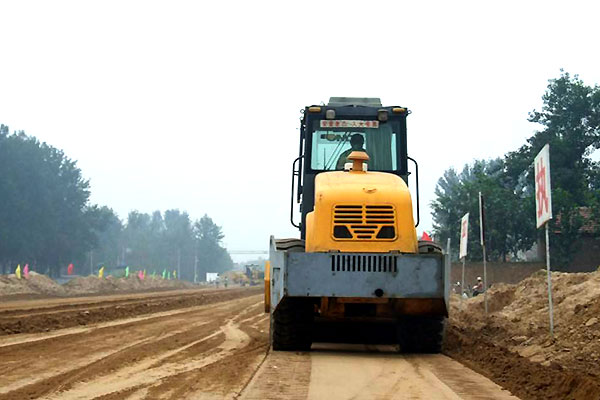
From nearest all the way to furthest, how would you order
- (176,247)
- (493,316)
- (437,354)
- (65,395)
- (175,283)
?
(65,395), (437,354), (493,316), (175,283), (176,247)

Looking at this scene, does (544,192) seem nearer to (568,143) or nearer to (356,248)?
(356,248)

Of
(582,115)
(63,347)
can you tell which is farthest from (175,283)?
(63,347)

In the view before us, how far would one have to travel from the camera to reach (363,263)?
11945mm

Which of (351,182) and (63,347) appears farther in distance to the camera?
(63,347)

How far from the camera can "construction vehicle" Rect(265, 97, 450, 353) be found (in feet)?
39.1

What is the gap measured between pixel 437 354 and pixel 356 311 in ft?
5.42

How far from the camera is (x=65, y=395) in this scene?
28.2 ft

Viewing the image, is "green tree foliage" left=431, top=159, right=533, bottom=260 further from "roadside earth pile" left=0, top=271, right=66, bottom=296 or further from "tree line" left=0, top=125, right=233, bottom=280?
"tree line" left=0, top=125, right=233, bottom=280

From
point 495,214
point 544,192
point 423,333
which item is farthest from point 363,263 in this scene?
point 495,214

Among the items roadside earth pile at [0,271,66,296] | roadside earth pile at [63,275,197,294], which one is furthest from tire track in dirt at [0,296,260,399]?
roadside earth pile at [63,275,197,294]

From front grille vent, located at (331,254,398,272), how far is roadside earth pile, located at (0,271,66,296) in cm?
4040

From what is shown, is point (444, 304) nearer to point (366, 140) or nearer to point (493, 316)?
point (366, 140)

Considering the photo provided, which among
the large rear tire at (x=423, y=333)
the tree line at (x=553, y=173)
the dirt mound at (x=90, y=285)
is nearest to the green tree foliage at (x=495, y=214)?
the tree line at (x=553, y=173)

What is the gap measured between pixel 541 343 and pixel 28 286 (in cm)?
4658
